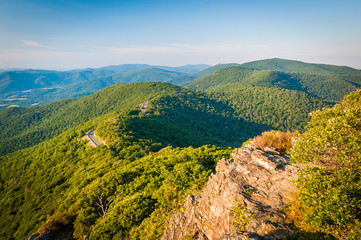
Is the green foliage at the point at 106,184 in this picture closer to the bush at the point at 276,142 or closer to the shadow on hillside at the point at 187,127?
the shadow on hillside at the point at 187,127

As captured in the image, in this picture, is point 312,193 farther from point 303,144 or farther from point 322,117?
point 322,117

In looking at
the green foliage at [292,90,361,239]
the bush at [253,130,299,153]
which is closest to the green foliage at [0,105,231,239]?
the bush at [253,130,299,153]

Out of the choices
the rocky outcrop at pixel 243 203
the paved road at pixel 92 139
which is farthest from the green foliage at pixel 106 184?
the rocky outcrop at pixel 243 203

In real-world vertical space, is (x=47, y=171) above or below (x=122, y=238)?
below

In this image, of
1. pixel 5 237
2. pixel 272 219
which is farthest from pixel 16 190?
pixel 272 219

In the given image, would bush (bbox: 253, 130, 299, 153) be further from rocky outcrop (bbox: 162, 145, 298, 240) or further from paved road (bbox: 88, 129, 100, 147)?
paved road (bbox: 88, 129, 100, 147)

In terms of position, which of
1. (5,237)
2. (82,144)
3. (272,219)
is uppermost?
(272,219)

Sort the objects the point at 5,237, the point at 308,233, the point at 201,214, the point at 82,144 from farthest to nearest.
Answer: the point at 82,144, the point at 5,237, the point at 201,214, the point at 308,233
